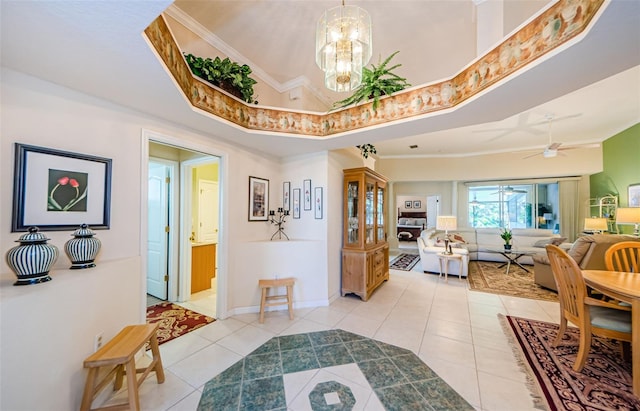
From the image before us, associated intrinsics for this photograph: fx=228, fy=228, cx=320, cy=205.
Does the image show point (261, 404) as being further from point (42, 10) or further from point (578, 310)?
point (578, 310)

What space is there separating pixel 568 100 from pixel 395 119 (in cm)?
391

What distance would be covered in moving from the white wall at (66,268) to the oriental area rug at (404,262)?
5368 millimetres

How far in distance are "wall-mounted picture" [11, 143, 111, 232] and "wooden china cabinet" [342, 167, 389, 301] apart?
3.18 m

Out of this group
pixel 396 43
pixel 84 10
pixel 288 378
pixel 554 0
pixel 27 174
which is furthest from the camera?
pixel 396 43

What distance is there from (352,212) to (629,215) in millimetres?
4838

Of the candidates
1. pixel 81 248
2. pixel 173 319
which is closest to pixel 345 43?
pixel 81 248

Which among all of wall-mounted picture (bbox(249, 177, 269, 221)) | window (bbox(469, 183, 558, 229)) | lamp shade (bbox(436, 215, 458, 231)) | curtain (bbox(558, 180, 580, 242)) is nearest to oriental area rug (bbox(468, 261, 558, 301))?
lamp shade (bbox(436, 215, 458, 231))

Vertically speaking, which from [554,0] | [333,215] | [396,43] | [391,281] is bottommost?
[391,281]

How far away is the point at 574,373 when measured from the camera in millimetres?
2037

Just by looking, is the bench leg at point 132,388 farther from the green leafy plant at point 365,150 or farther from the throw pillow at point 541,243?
the throw pillow at point 541,243

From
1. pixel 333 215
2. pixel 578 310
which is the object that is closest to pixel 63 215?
pixel 333 215

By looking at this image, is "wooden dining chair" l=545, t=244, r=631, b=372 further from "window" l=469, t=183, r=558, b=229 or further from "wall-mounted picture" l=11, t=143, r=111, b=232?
"window" l=469, t=183, r=558, b=229

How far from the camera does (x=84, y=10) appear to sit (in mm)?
1188

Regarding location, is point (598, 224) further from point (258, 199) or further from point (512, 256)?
point (258, 199)
